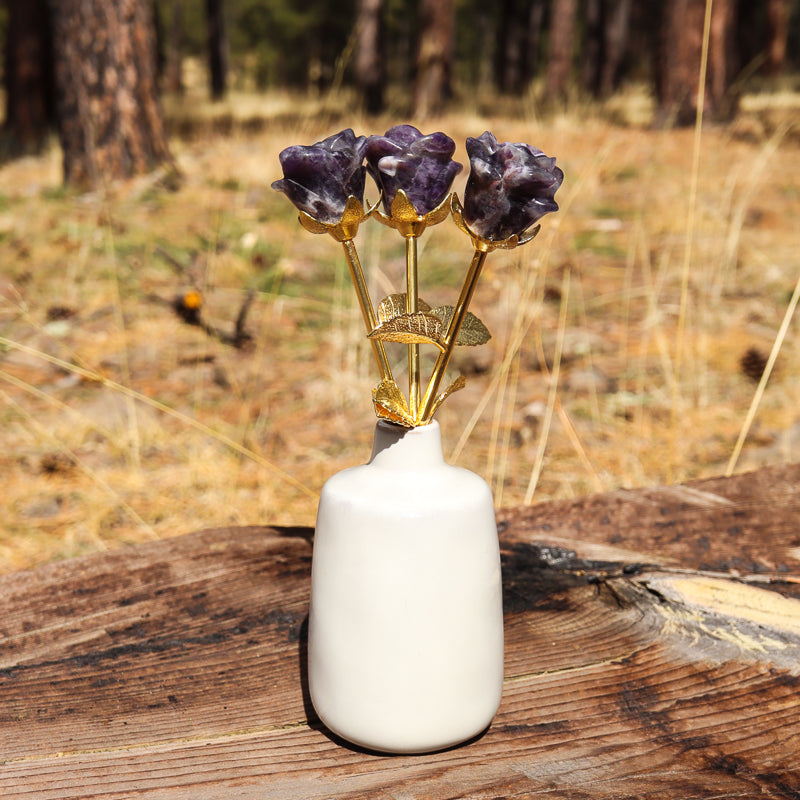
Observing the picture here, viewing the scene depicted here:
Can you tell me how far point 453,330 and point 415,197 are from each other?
0.40 ft

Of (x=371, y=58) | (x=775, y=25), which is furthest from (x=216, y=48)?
(x=775, y=25)

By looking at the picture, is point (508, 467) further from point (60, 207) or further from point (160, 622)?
point (60, 207)

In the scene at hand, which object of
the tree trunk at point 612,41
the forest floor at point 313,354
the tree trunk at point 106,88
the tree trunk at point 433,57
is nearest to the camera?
the forest floor at point 313,354

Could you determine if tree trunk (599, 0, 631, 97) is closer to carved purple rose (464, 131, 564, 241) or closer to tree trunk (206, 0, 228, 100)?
tree trunk (206, 0, 228, 100)

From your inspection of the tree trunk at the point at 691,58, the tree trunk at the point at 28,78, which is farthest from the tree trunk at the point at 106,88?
the tree trunk at the point at 691,58

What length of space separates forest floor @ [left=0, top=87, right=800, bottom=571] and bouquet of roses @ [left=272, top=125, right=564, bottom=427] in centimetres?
68

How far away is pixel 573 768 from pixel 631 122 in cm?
659

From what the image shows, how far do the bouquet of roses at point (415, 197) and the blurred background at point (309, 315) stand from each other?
60 centimetres

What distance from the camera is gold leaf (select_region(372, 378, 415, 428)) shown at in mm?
687

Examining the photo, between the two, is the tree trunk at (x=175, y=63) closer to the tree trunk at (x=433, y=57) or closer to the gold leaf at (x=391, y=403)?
the tree trunk at (x=433, y=57)

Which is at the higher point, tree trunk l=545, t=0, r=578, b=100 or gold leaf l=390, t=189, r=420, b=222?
tree trunk l=545, t=0, r=578, b=100

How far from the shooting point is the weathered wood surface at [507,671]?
2.12ft

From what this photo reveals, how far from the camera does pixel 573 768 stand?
652 mm

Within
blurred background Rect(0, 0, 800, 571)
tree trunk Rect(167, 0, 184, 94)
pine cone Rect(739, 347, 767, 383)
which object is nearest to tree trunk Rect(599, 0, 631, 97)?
blurred background Rect(0, 0, 800, 571)
